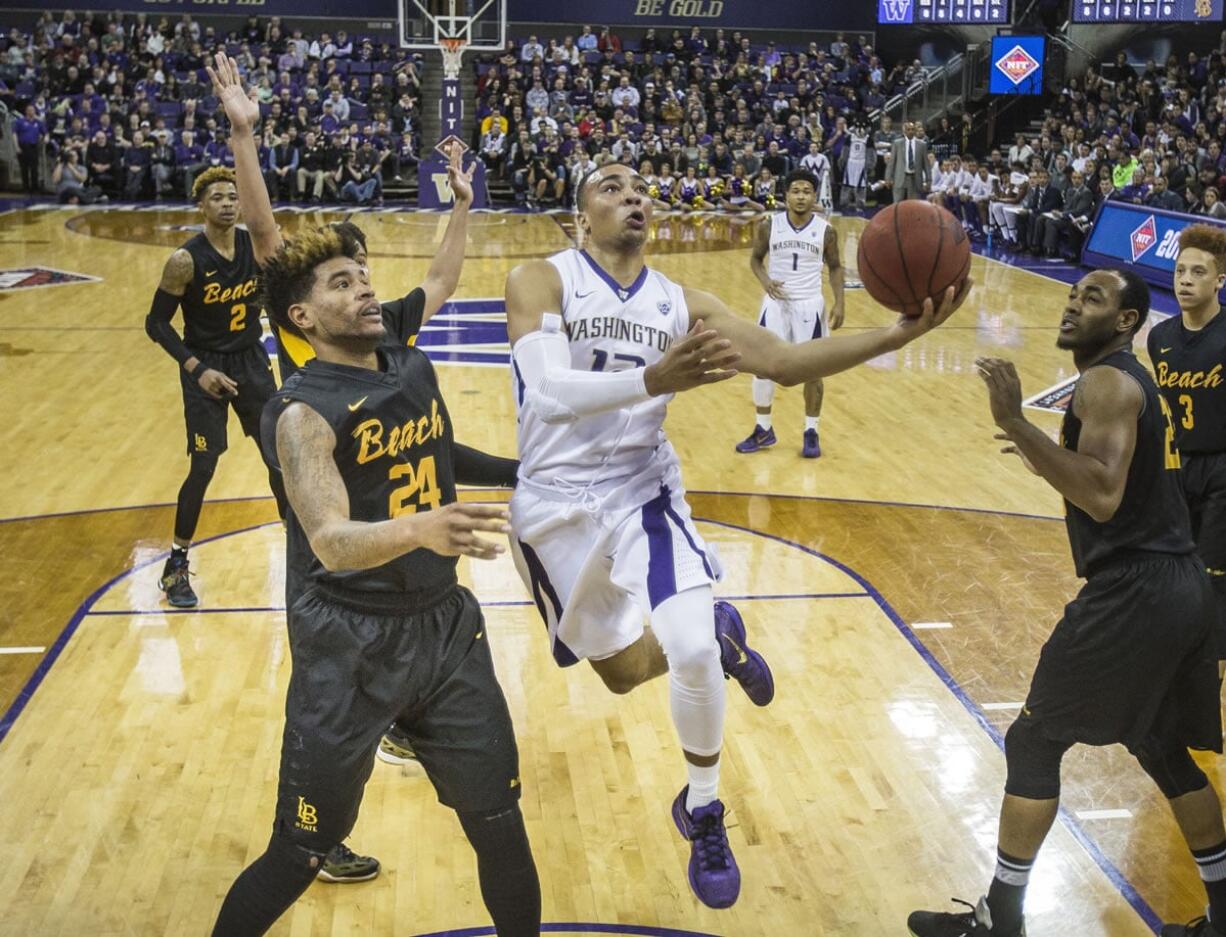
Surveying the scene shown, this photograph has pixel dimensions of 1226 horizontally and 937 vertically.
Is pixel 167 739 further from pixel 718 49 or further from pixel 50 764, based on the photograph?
pixel 718 49

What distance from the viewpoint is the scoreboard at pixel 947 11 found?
28.2m

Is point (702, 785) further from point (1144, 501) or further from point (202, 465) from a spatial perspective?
point (202, 465)

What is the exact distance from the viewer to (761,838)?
15.4ft

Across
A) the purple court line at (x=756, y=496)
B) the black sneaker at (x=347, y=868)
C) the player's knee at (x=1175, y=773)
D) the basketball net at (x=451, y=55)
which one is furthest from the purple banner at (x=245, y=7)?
the player's knee at (x=1175, y=773)

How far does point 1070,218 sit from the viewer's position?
64.5ft

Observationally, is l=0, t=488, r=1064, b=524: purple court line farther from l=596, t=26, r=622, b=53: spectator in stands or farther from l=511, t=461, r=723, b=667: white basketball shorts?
l=596, t=26, r=622, b=53: spectator in stands

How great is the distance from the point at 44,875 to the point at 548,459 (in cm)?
204

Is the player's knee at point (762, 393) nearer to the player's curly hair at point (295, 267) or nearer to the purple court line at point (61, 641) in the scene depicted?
the purple court line at point (61, 641)

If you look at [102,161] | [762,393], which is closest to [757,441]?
[762,393]

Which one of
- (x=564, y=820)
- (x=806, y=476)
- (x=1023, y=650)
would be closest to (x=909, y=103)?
(x=806, y=476)

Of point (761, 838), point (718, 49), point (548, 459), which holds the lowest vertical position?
point (761, 838)

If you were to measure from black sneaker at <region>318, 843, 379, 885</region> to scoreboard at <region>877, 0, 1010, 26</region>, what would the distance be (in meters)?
27.2

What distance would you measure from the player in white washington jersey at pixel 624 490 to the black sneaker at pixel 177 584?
2628 millimetres

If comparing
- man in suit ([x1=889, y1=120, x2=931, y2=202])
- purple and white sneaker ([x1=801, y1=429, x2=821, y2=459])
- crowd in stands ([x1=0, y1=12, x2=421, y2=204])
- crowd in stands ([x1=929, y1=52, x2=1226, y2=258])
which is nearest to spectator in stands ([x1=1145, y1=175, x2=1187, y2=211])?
crowd in stands ([x1=929, y1=52, x2=1226, y2=258])
